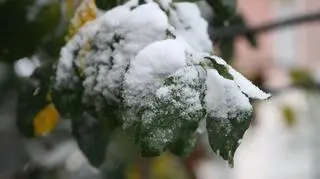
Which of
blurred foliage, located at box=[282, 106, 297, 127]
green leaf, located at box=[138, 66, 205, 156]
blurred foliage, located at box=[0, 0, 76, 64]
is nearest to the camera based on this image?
green leaf, located at box=[138, 66, 205, 156]

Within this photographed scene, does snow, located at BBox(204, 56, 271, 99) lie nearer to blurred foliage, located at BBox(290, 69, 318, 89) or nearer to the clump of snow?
the clump of snow

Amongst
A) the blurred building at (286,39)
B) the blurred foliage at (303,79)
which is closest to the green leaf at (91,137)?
the blurred foliage at (303,79)

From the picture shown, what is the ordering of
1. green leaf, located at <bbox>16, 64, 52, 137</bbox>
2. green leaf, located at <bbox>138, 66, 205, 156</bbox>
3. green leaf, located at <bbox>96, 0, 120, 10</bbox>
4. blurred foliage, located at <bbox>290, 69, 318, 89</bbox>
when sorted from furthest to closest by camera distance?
1. blurred foliage, located at <bbox>290, 69, 318, 89</bbox>
2. green leaf, located at <bbox>16, 64, 52, 137</bbox>
3. green leaf, located at <bbox>96, 0, 120, 10</bbox>
4. green leaf, located at <bbox>138, 66, 205, 156</bbox>

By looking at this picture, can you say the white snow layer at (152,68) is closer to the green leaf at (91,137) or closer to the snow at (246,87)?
the snow at (246,87)

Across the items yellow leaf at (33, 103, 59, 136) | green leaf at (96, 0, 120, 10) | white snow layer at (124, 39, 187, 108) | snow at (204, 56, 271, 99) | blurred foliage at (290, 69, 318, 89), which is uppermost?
snow at (204, 56, 271, 99)

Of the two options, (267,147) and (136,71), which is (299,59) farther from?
(136,71)

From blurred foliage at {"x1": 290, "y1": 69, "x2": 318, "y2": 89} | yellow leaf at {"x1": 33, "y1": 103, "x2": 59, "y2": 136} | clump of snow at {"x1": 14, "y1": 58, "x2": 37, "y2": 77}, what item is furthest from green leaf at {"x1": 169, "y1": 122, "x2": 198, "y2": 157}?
blurred foliage at {"x1": 290, "y1": 69, "x2": 318, "y2": 89}

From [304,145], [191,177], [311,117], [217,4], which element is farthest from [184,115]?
[304,145]
